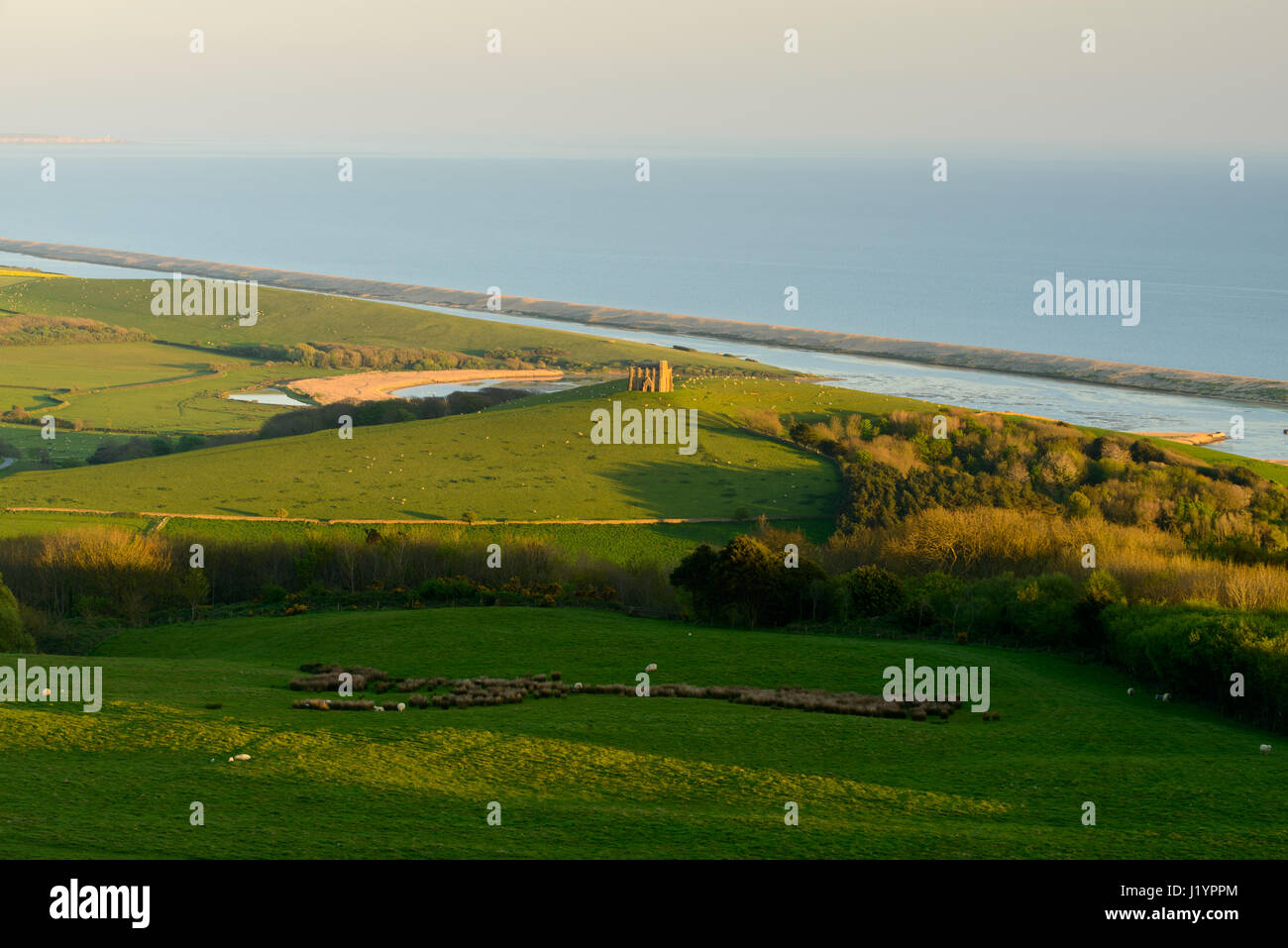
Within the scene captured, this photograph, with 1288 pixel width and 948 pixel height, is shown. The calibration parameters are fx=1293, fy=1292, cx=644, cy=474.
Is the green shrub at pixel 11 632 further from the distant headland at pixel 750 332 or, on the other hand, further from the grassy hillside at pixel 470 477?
the distant headland at pixel 750 332

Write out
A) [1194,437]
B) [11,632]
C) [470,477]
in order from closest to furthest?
[11,632] → [470,477] → [1194,437]

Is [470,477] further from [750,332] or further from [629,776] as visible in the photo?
[750,332]

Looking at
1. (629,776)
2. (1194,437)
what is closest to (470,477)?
(1194,437)

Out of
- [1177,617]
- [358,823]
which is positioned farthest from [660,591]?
[358,823]

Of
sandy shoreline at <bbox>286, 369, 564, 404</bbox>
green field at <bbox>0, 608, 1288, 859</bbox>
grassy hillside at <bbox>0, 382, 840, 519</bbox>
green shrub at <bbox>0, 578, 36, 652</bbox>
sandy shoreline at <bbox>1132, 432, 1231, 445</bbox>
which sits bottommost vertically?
green field at <bbox>0, 608, 1288, 859</bbox>

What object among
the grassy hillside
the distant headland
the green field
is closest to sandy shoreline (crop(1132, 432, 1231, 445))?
the distant headland

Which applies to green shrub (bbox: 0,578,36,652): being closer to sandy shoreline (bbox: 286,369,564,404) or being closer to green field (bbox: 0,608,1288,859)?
green field (bbox: 0,608,1288,859)

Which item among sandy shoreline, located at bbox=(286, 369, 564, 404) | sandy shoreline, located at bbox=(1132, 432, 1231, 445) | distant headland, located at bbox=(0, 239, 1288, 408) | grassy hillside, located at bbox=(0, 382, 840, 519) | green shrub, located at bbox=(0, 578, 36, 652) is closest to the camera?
green shrub, located at bbox=(0, 578, 36, 652)
